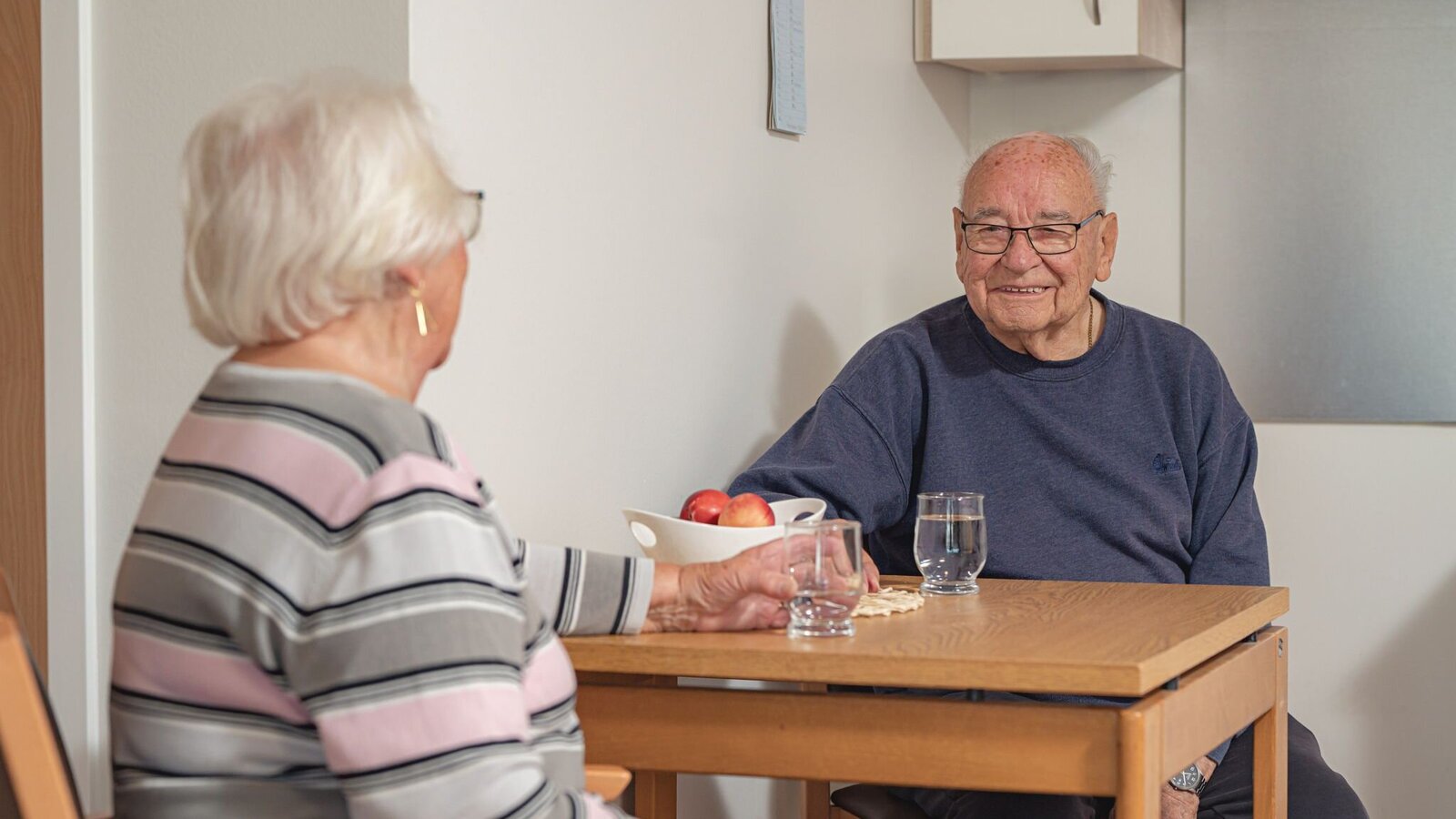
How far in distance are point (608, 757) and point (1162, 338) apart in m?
1.15

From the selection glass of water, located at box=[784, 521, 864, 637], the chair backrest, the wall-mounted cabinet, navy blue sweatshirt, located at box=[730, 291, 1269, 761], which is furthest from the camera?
the wall-mounted cabinet

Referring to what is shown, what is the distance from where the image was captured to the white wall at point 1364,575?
2.92 metres

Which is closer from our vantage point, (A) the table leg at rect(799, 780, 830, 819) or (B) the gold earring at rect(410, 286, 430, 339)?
(B) the gold earring at rect(410, 286, 430, 339)

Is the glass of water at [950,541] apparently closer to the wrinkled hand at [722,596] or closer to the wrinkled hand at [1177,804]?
the wrinkled hand at [722,596]

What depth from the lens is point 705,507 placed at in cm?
181

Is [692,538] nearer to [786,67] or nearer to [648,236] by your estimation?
[648,236]

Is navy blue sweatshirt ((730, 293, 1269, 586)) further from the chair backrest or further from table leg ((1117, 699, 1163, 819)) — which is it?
the chair backrest

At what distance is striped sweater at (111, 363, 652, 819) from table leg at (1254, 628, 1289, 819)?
3.37 feet

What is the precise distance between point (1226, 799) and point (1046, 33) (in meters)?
1.41

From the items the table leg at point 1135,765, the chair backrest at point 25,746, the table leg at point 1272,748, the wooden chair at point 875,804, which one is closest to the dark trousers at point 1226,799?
the wooden chair at point 875,804

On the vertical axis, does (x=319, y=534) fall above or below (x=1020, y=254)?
below

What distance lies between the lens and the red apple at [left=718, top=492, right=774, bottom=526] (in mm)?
1767

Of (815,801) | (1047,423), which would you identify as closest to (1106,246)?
(1047,423)

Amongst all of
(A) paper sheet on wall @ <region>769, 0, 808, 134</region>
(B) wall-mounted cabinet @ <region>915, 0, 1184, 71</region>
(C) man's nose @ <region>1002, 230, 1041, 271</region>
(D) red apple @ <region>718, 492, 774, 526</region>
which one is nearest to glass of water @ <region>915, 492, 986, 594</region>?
(D) red apple @ <region>718, 492, 774, 526</region>
